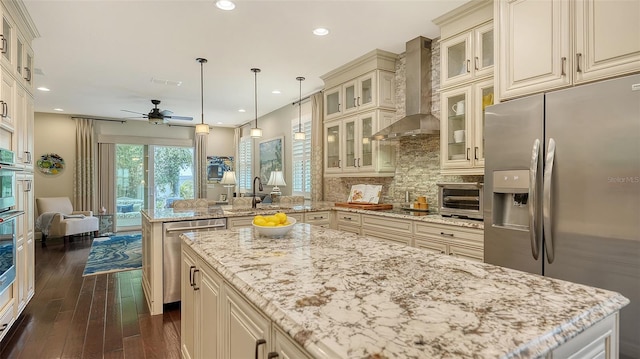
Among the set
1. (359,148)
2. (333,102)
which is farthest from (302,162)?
(359,148)

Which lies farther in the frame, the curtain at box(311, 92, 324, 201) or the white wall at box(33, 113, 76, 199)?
the white wall at box(33, 113, 76, 199)

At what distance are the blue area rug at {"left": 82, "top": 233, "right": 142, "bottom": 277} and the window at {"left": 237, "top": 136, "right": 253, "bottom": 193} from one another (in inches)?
106

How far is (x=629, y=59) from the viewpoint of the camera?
5.89 ft

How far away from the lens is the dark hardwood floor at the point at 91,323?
8.16 ft

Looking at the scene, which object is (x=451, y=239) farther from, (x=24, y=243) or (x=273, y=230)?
(x=24, y=243)

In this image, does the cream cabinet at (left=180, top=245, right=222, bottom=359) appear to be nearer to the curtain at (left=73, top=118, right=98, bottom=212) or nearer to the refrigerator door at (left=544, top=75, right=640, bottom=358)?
the refrigerator door at (left=544, top=75, right=640, bottom=358)

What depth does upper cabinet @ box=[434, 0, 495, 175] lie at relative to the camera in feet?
9.39

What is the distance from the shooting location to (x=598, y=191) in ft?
Answer: 5.67

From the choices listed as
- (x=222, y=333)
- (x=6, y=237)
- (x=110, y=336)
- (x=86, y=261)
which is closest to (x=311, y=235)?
→ (x=222, y=333)

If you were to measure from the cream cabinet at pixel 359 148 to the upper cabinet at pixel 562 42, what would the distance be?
5.76ft

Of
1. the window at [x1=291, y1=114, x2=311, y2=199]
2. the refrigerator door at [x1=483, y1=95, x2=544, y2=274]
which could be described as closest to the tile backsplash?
the refrigerator door at [x1=483, y1=95, x2=544, y2=274]

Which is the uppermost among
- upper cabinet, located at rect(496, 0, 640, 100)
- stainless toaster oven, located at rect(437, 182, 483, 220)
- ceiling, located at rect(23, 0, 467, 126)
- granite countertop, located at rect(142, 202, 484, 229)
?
ceiling, located at rect(23, 0, 467, 126)

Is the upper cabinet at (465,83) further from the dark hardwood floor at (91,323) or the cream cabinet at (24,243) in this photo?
the cream cabinet at (24,243)

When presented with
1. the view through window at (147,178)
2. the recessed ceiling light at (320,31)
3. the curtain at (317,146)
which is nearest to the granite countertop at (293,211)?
the curtain at (317,146)
